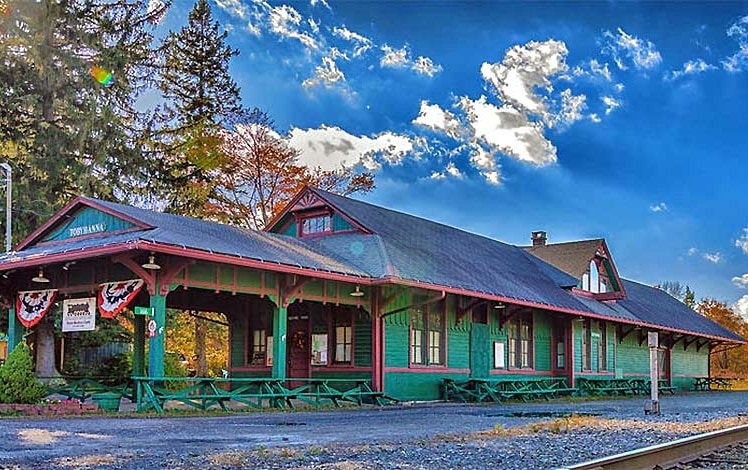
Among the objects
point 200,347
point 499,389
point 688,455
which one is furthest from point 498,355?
point 688,455

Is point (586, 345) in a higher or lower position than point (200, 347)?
higher

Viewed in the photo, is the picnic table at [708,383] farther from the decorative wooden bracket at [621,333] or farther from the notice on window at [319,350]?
the notice on window at [319,350]

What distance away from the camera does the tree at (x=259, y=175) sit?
39.8 meters

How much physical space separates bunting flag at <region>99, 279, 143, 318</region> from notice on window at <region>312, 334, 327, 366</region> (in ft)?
21.8

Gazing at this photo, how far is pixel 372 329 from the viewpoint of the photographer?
21.9 metres

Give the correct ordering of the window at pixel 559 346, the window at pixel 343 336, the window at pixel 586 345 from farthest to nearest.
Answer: the window at pixel 586 345
the window at pixel 559 346
the window at pixel 343 336

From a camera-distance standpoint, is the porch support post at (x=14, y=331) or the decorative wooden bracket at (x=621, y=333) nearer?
the porch support post at (x=14, y=331)

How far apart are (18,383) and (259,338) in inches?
368

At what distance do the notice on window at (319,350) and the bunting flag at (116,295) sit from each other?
6.64 m

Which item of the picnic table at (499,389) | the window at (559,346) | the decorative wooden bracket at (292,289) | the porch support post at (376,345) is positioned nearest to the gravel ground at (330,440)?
the decorative wooden bracket at (292,289)

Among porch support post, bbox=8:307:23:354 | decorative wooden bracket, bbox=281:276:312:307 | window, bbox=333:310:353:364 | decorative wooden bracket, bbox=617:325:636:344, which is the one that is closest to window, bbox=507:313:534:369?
window, bbox=333:310:353:364

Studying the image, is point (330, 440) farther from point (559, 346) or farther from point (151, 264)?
point (559, 346)

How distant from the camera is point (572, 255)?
112ft

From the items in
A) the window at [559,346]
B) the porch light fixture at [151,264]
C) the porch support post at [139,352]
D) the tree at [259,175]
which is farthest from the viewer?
the tree at [259,175]
